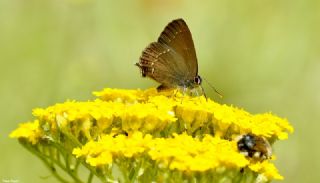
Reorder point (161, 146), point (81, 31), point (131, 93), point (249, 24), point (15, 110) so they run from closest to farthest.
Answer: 1. point (161, 146)
2. point (131, 93)
3. point (15, 110)
4. point (81, 31)
5. point (249, 24)

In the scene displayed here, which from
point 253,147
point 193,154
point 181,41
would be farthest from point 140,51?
point 193,154

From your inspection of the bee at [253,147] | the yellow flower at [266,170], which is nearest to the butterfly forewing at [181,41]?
the bee at [253,147]

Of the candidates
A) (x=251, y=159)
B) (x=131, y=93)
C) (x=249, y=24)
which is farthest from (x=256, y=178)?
(x=249, y=24)

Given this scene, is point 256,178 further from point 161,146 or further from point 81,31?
point 81,31

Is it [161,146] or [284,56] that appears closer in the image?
[161,146]

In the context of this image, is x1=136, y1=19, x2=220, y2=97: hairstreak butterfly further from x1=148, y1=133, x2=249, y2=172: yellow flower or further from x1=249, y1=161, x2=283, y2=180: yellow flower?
x1=249, y1=161, x2=283, y2=180: yellow flower

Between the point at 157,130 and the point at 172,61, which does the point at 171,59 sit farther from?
the point at 157,130

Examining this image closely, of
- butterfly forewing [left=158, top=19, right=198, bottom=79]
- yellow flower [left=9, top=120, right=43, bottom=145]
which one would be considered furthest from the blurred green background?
yellow flower [left=9, top=120, right=43, bottom=145]
